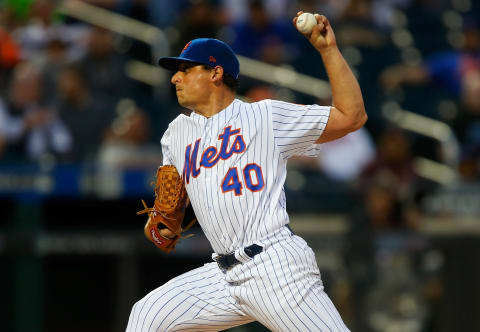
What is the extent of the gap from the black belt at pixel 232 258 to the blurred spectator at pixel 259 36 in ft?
18.1

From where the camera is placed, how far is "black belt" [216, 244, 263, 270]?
12.0 ft

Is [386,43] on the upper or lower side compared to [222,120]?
upper

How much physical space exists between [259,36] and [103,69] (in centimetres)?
182

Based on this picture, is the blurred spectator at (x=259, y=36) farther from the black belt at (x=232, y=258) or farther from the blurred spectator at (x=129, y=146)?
the black belt at (x=232, y=258)

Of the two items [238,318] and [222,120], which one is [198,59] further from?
[238,318]

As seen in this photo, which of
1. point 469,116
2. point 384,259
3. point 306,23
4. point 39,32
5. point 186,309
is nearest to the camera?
point 306,23

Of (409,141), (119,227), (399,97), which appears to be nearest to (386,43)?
(399,97)

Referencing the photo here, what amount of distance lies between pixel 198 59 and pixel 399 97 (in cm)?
573

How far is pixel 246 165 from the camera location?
367cm

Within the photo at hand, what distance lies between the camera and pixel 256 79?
28.6 feet

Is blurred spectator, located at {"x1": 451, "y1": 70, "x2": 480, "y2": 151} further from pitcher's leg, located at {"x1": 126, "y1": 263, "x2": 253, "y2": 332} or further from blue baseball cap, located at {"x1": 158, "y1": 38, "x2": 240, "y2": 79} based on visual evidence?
pitcher's leg, located at {"x1": 126, "y1": 263, "x2": 253, "y2": 332}

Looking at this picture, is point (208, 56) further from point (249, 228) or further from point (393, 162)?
point (393, 162)

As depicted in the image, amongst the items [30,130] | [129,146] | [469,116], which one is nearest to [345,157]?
[469,116]

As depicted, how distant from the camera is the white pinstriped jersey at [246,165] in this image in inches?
144
